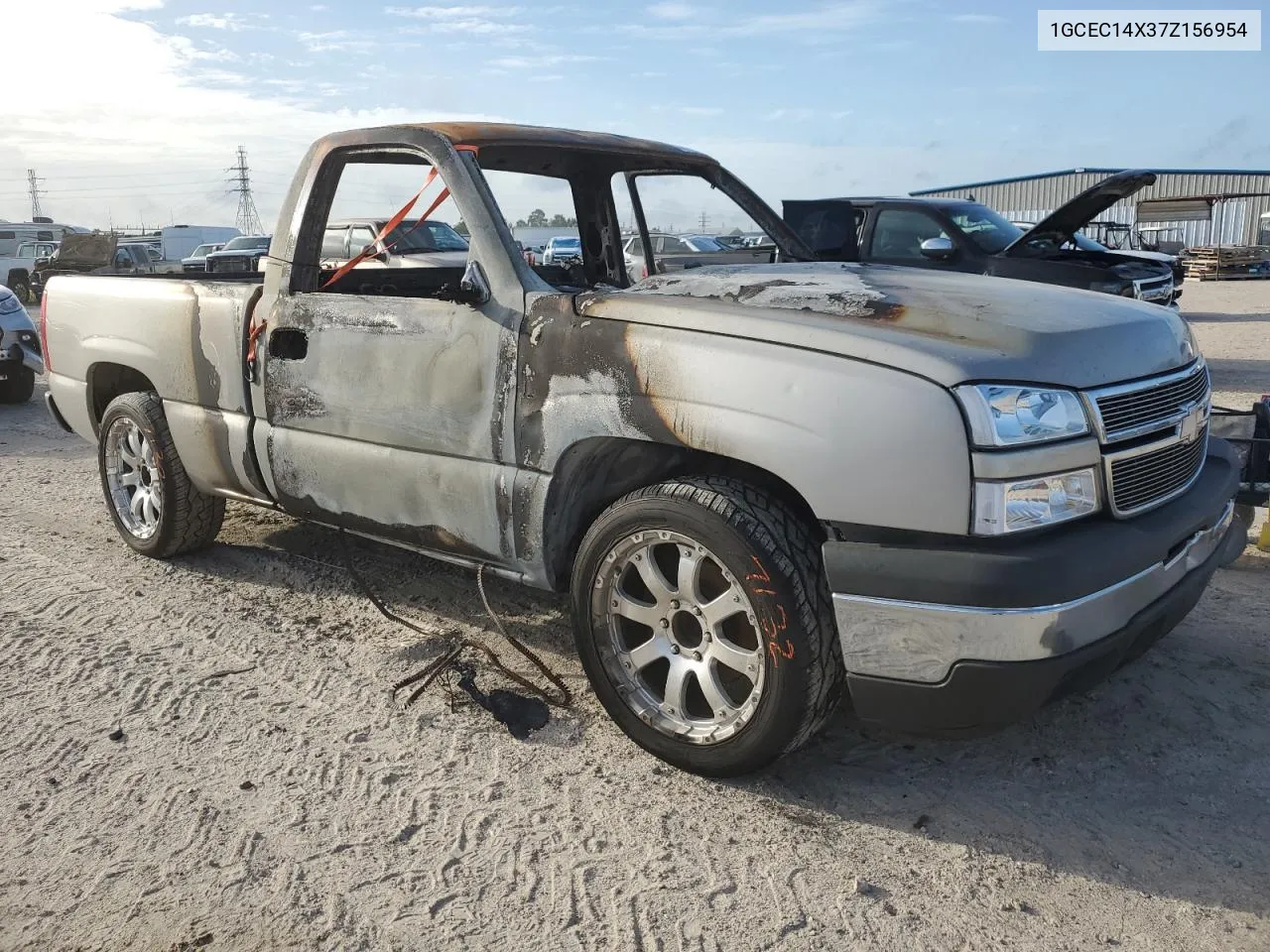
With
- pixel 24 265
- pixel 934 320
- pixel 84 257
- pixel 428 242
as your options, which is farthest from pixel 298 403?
pixel 24 265

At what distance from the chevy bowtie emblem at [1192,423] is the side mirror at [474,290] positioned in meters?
2.04

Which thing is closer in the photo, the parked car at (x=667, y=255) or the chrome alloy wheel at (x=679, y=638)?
the chrome alloy wheel at (x=679, y=638)

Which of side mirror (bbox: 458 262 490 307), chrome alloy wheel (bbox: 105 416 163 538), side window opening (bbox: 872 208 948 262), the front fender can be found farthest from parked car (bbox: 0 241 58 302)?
the front fender

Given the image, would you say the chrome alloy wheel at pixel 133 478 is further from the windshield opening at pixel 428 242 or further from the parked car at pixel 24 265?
the parked car at pixel 24 265

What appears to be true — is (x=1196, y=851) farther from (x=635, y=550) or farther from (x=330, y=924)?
(x=330, y=924)

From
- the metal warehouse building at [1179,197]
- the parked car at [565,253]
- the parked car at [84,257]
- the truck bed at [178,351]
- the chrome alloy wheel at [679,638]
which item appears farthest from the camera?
the metal warehouse building at [1179,197]

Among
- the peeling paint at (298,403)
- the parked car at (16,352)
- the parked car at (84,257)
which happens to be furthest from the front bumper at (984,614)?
the parked car at (84,257)

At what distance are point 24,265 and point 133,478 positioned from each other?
25.2m

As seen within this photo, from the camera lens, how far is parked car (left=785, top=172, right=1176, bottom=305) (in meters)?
9.55

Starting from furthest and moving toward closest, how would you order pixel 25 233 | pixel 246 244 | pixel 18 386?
1. pixel 25 233
2. pixel 246 244
3. pixel 18 386

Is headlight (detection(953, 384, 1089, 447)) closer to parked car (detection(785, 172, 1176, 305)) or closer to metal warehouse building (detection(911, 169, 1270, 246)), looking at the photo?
parked car (detection(785, 172, 1176, 305))

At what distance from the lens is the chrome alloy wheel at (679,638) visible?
2.83 metres

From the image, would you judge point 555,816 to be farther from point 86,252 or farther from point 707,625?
point 86,252

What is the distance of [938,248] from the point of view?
31.6ft
